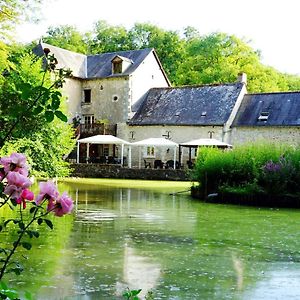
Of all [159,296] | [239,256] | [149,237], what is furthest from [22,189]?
[149,237]

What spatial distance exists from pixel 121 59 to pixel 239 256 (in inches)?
1333

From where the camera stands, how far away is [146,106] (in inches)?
1651

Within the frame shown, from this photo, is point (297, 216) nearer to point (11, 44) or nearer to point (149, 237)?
point (149, 237)

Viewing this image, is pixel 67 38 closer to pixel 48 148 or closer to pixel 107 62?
pixel 107 62

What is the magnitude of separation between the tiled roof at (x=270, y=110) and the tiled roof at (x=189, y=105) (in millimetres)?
1001

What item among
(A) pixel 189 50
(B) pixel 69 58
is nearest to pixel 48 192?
(B) pixel 69 58

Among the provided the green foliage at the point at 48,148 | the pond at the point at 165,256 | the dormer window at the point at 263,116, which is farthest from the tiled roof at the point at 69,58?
the pond at the point at 165,256

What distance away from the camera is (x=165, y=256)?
28.5ft

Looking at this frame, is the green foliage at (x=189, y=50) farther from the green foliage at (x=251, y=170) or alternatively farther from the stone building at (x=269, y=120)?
the green foliage at (x=251, y=170)

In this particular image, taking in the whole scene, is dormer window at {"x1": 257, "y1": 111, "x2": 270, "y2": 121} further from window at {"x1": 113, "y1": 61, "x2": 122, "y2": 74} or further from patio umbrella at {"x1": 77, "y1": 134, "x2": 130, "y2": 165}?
window at {"x1": 113, "y1": 61, "x2": 122, "y2": 74}

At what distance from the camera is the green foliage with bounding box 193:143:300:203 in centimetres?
1867

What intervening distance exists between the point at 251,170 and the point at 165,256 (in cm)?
1166

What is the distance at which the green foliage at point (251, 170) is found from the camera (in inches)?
735

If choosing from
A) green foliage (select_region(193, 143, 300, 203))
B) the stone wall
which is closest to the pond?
green foliage (select_region(193, 143, 300, 203))
